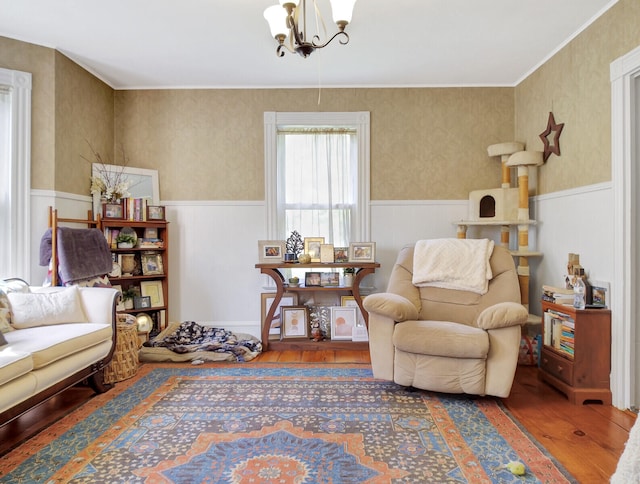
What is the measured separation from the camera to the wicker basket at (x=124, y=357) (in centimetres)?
271

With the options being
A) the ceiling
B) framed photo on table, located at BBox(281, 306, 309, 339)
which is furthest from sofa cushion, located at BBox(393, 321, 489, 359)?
the ceiling

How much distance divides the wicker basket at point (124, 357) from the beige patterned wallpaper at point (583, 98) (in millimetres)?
3596

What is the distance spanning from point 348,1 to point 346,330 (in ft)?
8.92

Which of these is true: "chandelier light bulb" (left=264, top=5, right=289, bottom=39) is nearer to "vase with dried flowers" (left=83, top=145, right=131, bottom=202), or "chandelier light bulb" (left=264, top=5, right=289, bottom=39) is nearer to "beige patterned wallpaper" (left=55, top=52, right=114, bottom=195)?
"beige patterned wallpaper" (left=55, top=52, right=114, bottom=195)

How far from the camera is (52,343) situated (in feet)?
6.74

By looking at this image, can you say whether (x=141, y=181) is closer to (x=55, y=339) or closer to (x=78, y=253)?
(x=78, y=253)

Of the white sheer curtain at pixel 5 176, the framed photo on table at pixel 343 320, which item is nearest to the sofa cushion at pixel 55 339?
the white sheer curtain at pixel 5 176

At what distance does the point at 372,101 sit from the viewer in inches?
150

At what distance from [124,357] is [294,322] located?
4.87 ft

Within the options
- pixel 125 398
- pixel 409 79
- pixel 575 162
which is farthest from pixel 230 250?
pixel 575 162

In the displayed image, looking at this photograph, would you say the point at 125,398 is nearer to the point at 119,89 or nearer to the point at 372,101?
the point at 119,89

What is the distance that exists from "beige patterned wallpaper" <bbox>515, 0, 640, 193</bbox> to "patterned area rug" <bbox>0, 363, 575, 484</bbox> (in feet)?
6.03

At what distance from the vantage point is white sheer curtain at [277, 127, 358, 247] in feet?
12.7

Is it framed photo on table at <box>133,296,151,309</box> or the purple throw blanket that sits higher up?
the purple throw blanket
